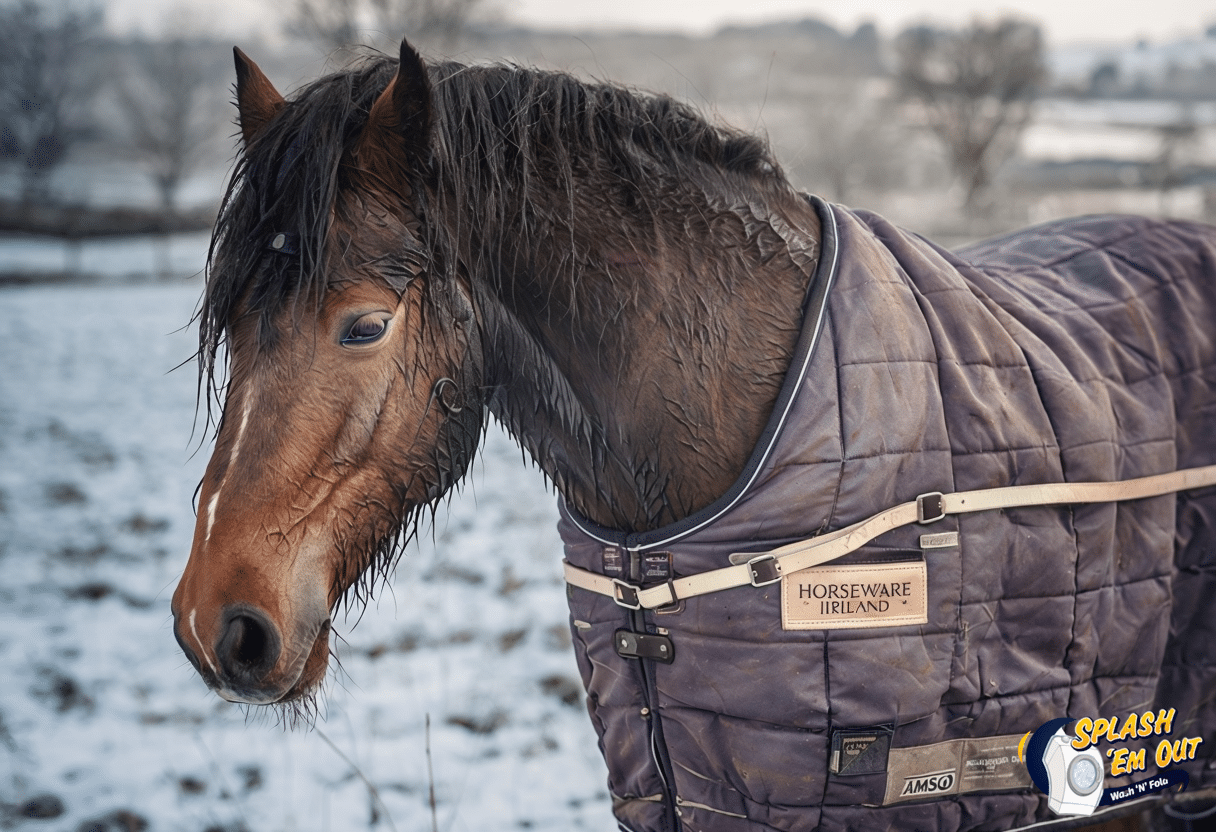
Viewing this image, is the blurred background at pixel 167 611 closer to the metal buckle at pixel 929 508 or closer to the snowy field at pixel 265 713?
the snowy field at pixel 265 713

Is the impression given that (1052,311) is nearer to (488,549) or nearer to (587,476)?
(587,476)

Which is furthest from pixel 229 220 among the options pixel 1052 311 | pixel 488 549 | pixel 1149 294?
pixel 488 549

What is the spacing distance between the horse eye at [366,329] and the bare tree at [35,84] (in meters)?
25.4

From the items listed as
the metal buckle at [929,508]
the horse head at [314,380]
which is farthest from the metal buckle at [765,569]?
the horse head at [314,380]

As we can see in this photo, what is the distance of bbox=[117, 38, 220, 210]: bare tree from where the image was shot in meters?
22.9

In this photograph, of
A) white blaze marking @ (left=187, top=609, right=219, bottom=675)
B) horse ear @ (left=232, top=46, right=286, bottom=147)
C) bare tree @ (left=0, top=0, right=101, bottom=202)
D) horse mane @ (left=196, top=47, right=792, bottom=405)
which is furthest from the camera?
bare tree @ (left=0, top=0, right=101, bottom=202)

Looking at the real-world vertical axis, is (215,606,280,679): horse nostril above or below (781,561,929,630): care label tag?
above

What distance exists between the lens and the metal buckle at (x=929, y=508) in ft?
4.64

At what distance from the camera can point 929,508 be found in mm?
1421

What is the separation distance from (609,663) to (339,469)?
27.6 inches

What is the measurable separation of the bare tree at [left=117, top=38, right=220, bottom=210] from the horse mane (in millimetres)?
25621

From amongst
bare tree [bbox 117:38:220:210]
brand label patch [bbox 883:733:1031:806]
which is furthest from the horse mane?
bare tree [bbox 117:38:220:210]

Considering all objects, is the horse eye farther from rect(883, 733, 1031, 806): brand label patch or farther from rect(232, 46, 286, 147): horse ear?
rect(883, 733, 1031, 806): brand label patch

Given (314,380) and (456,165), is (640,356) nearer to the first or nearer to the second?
(456,165)
